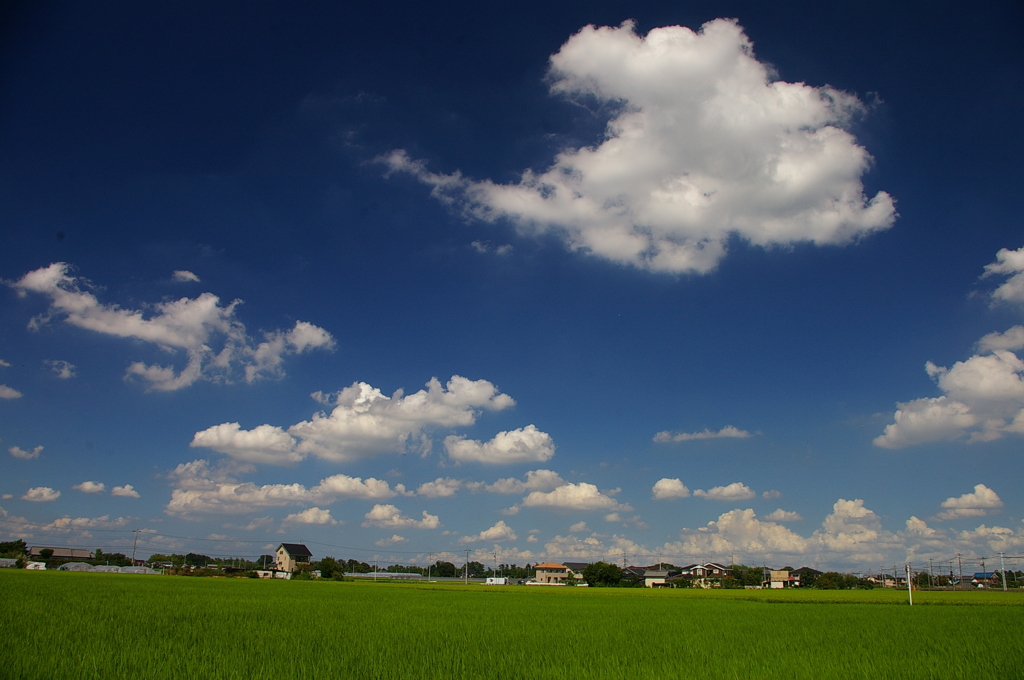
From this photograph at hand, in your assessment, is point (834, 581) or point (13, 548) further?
point (13, 548)

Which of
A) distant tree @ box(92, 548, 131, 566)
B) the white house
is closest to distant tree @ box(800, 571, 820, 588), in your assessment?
the white house

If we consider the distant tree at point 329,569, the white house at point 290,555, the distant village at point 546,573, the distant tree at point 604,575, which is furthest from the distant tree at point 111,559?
the distant tree at point 604,575

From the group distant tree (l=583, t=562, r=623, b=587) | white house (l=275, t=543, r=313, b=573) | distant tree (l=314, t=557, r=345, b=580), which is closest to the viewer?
→ distant tree (l=314, t=557, r=345, b=580)

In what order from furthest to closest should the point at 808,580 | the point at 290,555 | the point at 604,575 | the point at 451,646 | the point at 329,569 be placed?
the point at 290,555, the point at 808,580, the point at 604,575, the point at 329,569, the point at 451,646

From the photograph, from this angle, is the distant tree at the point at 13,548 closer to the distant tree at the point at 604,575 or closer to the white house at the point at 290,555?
the white house at the point at 290,555

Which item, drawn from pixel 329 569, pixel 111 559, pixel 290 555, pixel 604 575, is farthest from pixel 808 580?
pixel 111 559

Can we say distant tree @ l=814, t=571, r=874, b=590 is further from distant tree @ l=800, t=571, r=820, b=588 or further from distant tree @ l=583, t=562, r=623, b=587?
distant tree @ l=583, t=562, r=623, b=587

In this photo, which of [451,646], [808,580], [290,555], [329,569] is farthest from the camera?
[290,555]

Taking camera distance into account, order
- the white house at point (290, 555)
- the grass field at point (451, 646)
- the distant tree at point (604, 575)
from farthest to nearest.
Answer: the white house at point (290, 555) → the distant tree at point (604, 575) → the grass field at point (451, 646)

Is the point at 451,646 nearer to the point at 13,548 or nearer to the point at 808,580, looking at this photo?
the point at 808,580

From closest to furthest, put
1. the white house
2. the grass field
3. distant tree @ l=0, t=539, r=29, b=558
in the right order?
1. the grass field
2. distant tree @ l=0, t=539, r=29, b=558
3. the white house

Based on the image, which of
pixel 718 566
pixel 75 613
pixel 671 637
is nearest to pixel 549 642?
pixel 671 637

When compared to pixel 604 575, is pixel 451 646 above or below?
above

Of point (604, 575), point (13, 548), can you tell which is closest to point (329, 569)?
point (604, 575)
